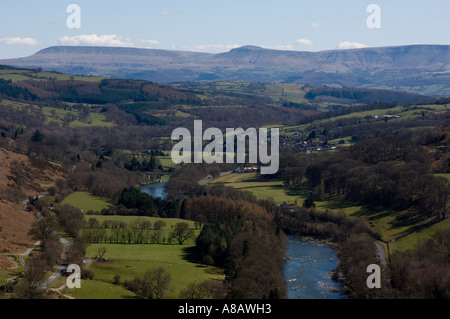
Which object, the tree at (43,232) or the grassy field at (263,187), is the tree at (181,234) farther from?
the grassy field at (263,187)

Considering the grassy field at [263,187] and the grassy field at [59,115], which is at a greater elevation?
the grassy field at [59,115]

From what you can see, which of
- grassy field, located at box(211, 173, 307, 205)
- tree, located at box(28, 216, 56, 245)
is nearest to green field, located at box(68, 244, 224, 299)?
tree, located at box(28, 216, 56, 245)

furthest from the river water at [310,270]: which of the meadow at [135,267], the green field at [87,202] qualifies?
the green field at [87,202]

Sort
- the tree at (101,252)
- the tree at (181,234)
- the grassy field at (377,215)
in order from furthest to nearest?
the grassy field at (377,215), the tree at (181,234), the tree at (101,252)

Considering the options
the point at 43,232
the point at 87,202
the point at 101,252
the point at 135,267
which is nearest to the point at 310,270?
the point at 135,267

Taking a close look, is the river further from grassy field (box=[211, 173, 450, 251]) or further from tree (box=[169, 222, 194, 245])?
tree (box=[169, 222, 194, 245])

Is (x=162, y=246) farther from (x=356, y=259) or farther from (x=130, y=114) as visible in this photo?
(x=130, y=114)
